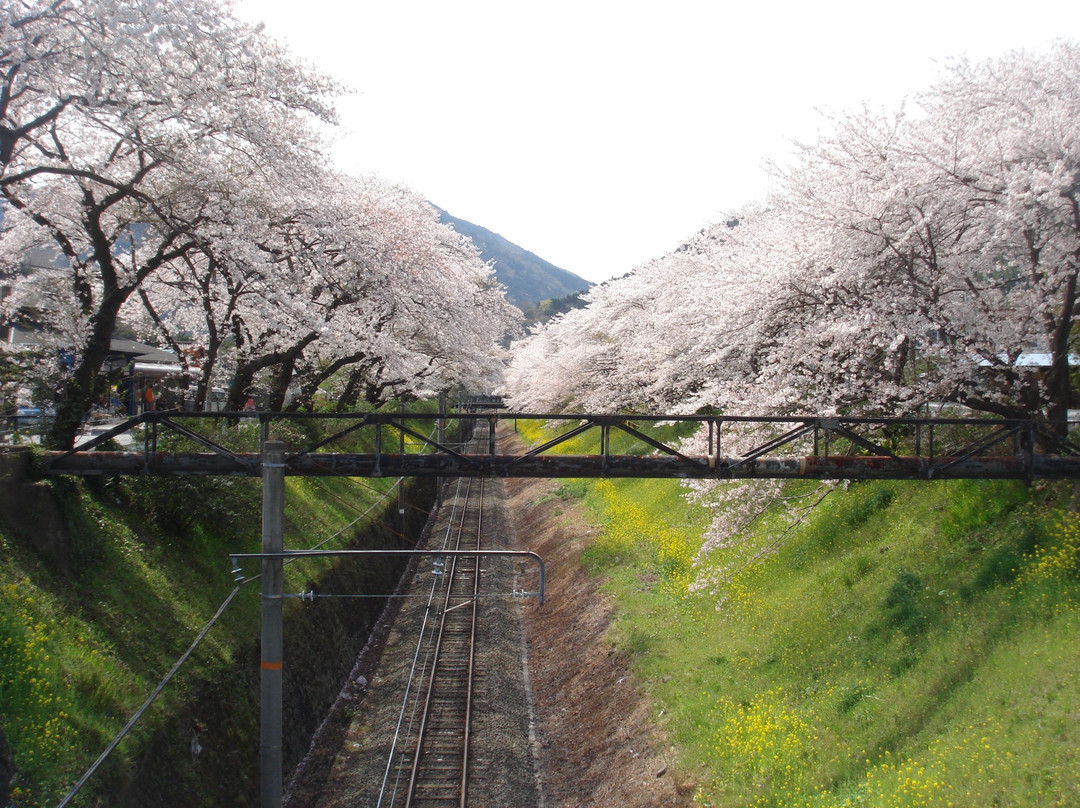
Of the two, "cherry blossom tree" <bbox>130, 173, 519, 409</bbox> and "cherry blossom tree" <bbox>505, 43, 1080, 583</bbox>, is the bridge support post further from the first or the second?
"cherry blossom tree" <bbox>505, 43, 1080, 583</bbox>

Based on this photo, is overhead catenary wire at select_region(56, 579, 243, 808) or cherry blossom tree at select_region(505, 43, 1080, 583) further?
cherry blossom tree at select_region(505, 43, 1080, 583)

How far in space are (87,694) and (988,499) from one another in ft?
46.1

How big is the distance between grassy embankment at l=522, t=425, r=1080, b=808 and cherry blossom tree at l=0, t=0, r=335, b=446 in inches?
473

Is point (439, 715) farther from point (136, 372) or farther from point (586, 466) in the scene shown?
point (136, 372)

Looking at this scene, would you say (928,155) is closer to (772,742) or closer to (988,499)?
(988,499)

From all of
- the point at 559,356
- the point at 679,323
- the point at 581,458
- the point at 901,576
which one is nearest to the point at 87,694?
the point at 581,458

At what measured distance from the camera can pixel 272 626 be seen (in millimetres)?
9773

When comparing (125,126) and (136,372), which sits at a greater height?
(125,126)

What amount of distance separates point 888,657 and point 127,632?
1140cm

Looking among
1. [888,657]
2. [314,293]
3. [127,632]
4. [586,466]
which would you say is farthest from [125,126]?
[888,657]

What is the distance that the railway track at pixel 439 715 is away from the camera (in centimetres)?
1235

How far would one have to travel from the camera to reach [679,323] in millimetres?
23125

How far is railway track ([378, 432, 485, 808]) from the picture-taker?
12.4m

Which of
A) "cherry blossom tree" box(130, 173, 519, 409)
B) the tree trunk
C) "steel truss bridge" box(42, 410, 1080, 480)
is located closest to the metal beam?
"steel truss bridge" box(42, 410, 1080, 480)
